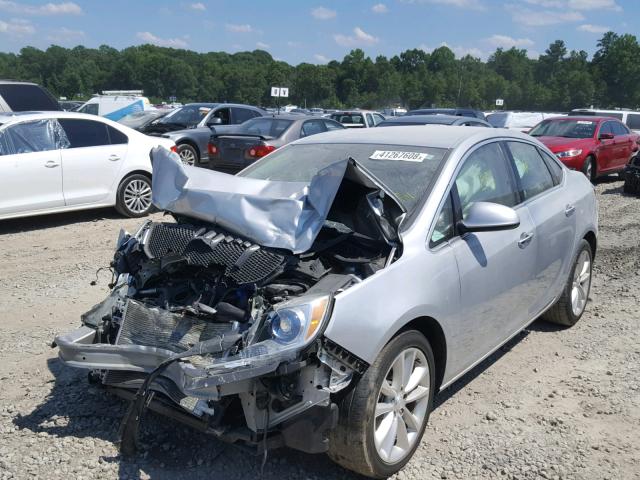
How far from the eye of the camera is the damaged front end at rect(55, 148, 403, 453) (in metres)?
2.81

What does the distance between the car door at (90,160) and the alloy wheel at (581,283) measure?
265 inches

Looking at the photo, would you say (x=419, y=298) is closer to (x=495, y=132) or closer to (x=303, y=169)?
(x=303, y=169)

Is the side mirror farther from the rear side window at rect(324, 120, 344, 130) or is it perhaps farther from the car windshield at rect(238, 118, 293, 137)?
the rear side window at rect(324, 120, 344, 130)

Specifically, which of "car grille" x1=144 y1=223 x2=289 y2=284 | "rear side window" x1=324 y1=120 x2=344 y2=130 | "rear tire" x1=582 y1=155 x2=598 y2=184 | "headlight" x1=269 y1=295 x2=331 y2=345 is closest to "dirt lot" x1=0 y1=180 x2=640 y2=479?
"headlight" x1=269 y1=295 x2=331 y2=345

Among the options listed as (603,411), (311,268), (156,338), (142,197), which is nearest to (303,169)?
(311,268)

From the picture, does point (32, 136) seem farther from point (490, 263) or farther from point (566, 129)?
point (566, 129)

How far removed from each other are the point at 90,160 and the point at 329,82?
98.0m

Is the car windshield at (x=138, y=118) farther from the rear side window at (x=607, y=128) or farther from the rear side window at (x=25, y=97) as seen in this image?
the rear side window at (x=607, y=128)

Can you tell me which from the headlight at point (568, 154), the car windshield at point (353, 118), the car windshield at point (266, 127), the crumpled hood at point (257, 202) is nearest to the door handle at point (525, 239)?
the crumpled hood at point (257, 202)

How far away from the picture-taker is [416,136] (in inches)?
173

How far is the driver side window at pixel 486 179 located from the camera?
12.9 ft

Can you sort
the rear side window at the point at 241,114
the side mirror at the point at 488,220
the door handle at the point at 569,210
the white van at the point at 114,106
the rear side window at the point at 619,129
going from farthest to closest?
the white van at the point at 114,106, the rear side window at the point at 241,114, the rear side window at the point at 619,129, the door handle at the point at 569,210, the side mirror at the point at 488,220

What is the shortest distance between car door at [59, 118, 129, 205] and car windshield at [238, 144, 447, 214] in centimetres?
502

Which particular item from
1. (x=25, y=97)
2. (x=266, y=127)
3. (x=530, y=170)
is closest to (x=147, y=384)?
(x=530, y=170)
